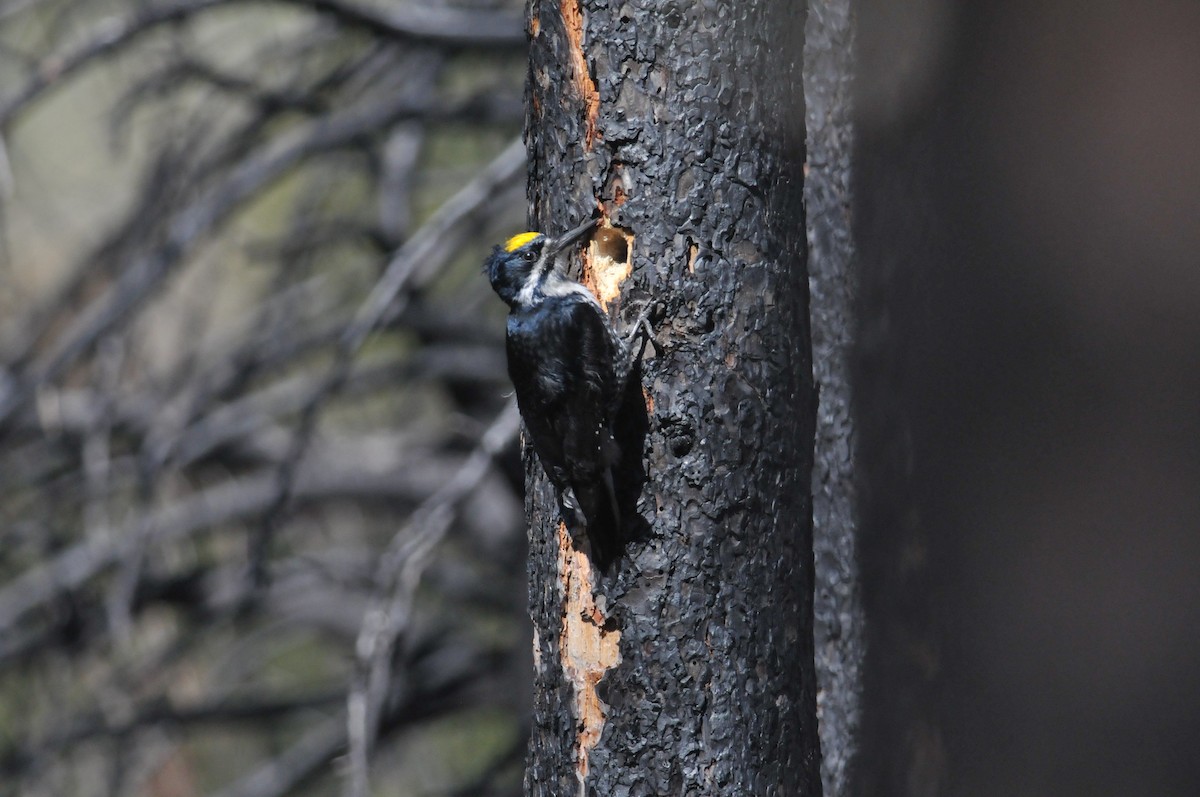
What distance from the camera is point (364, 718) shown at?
2855mm

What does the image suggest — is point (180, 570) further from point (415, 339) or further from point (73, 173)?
point (73, 173)

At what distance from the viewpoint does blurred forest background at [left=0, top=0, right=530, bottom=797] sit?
3578mm

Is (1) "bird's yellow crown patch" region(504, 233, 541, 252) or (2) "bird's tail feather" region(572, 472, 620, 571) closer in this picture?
(2) "bird's tail feather" region(572, 472, 620, 571)

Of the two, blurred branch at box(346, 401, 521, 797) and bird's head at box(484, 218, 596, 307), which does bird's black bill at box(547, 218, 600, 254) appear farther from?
blurred branch at box(346, 401, 521, 797)

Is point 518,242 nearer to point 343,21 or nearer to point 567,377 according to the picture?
point 567,377

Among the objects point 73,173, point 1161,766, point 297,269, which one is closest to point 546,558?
point 1161,766

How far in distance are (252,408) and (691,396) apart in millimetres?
2919

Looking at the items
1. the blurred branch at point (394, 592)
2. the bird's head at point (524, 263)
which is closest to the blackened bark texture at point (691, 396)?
the bird's head at point (524, 263)

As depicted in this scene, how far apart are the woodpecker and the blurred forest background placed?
29.4 inches

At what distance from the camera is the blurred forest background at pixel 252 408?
11.7 ft

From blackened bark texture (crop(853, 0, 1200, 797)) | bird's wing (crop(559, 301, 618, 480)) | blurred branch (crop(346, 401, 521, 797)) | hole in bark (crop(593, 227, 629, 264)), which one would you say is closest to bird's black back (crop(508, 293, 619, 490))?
bird's wing (crop(559, 301, 618, 480))

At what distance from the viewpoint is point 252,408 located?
4.46m

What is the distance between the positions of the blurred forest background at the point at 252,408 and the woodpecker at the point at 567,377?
0.75 m

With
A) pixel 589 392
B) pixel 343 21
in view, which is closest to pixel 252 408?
pixel 343 21
